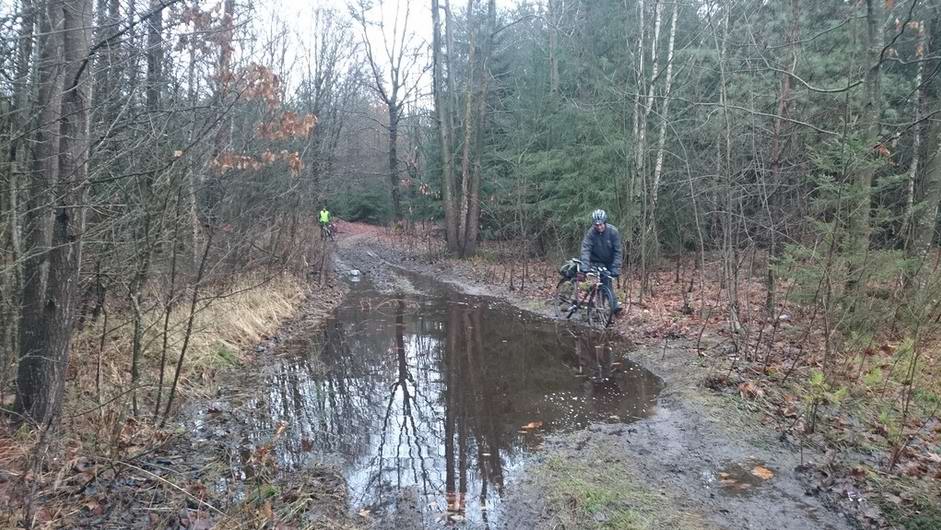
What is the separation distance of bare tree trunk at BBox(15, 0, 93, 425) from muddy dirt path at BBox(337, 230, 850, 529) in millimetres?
2500

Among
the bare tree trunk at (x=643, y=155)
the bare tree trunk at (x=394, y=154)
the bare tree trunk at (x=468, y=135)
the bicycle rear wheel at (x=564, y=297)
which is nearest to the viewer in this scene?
the bicycle rear wheel at (x=564, y=297)

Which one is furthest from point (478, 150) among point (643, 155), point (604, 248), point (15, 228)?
point (15, 228)

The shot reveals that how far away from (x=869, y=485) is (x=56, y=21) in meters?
7.15

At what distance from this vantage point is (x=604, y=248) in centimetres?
1014

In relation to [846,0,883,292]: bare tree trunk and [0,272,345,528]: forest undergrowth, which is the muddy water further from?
[846,0,883,292]: bare tree trunk

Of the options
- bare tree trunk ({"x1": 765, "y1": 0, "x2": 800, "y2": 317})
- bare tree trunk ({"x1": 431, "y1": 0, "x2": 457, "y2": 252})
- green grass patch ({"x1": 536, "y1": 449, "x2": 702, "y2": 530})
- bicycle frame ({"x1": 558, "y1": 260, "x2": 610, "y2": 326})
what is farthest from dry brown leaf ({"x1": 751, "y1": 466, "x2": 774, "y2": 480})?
bare tree trunk ({"x1": 431, "y1": 0, "x2": 457, "y2": 252})

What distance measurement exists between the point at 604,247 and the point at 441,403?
506cm

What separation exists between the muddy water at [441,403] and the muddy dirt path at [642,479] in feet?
0.11

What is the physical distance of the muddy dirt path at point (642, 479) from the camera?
3980 millimetres

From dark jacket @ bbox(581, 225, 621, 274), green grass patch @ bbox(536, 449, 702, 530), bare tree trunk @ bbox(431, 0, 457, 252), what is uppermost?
bare tree trunk @ bbox(431, 0, 457, 252)

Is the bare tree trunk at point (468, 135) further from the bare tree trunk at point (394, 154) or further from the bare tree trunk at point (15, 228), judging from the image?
the bare tree trunk at point (15, 228)

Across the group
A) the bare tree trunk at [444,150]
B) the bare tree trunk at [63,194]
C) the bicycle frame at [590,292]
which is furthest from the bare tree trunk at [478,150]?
the bare tree trunk at [63,194]

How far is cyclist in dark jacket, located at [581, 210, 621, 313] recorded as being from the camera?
9914 mm

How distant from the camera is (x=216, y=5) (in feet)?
19.8
